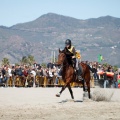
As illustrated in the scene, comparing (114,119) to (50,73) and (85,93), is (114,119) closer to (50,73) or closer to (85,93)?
(85,93)

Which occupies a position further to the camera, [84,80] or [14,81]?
[14,81]

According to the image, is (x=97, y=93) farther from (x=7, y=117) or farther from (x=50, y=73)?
(x=50, y=73)

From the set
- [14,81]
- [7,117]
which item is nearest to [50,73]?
[14,81]

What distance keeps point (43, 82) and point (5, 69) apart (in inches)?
177

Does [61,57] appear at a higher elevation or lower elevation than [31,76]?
higher

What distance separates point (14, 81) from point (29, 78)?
1293 millimetres

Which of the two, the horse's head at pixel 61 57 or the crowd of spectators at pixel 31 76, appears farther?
the crowd of spectators at pixel 31 76

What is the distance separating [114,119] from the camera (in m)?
13.5

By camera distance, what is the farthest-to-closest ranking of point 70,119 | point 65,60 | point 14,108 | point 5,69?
1. point 5,69
2. point 65,60
3. point 14,108
4. point 70,119

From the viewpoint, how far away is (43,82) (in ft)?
129

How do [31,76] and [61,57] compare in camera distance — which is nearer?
[61,57]

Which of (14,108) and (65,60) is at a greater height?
(65,60)

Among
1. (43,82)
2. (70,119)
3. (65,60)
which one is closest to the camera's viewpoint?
(70,119)

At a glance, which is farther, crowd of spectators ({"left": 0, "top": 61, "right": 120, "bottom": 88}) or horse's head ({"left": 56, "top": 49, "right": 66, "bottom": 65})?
crowd of spectators ({"left": 0, "top": 61, "right": 120, "bottom": 88})
